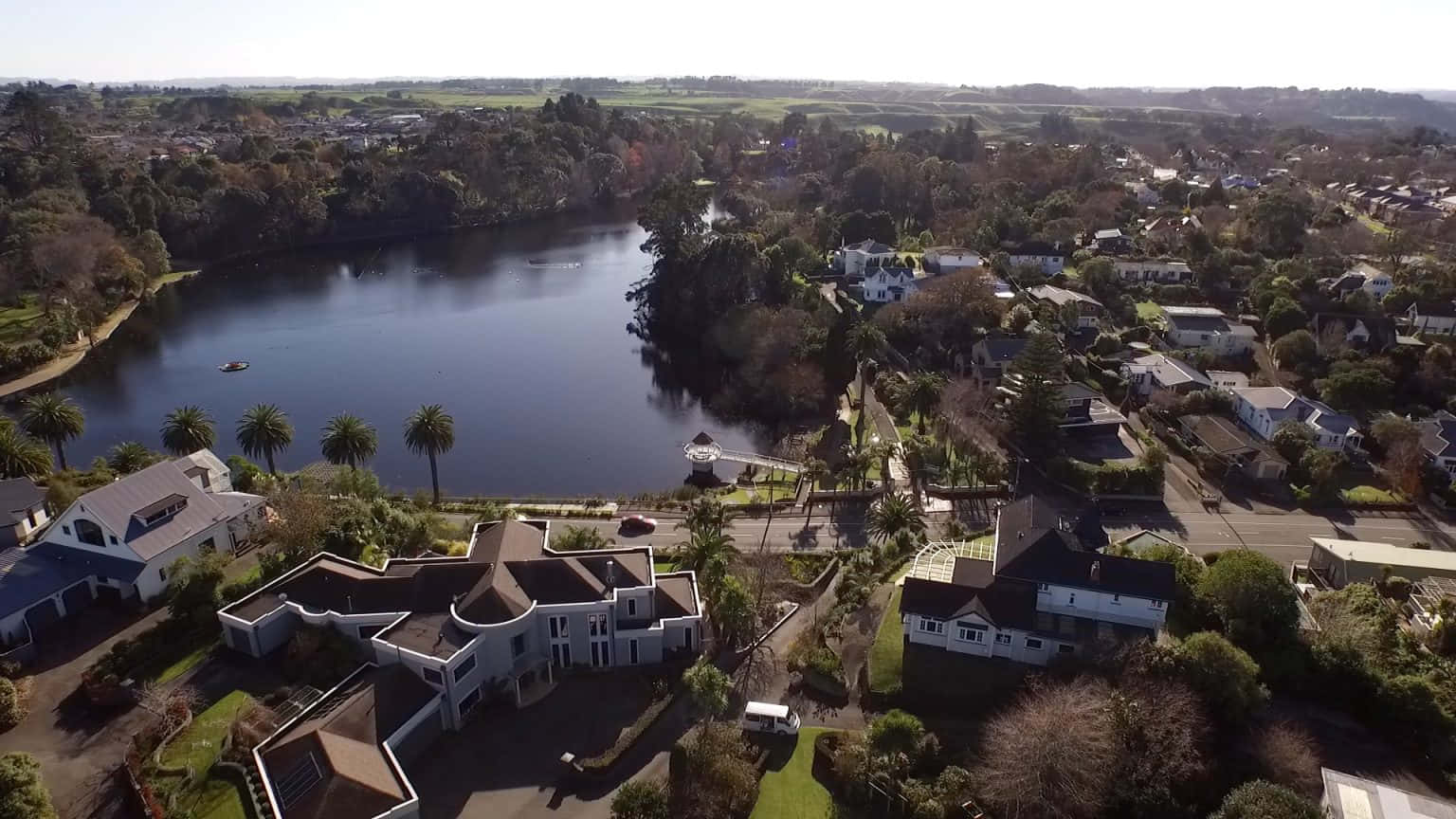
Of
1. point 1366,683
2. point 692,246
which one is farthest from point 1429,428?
point 692,246

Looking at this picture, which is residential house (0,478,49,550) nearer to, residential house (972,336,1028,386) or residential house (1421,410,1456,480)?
residential house (972,336,1028,386)

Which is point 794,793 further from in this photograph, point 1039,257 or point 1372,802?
point 1039,257

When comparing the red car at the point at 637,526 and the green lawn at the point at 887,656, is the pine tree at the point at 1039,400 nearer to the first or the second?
the green lawn at the point at 887,656

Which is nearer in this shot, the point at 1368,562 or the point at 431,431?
the point at 1368,562

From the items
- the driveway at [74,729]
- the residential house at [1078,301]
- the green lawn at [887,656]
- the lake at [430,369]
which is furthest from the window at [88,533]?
the residential house at [1078,301]

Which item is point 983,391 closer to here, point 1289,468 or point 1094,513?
point 1289,468

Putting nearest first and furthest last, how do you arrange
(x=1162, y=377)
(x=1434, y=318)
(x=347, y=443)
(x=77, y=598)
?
(x=77, y=598) < (x=347, y=443) < (x=1162, y=377) < (x=1434, y=318)

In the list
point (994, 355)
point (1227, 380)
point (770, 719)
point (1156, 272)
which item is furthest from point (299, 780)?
point (1156, 272)
